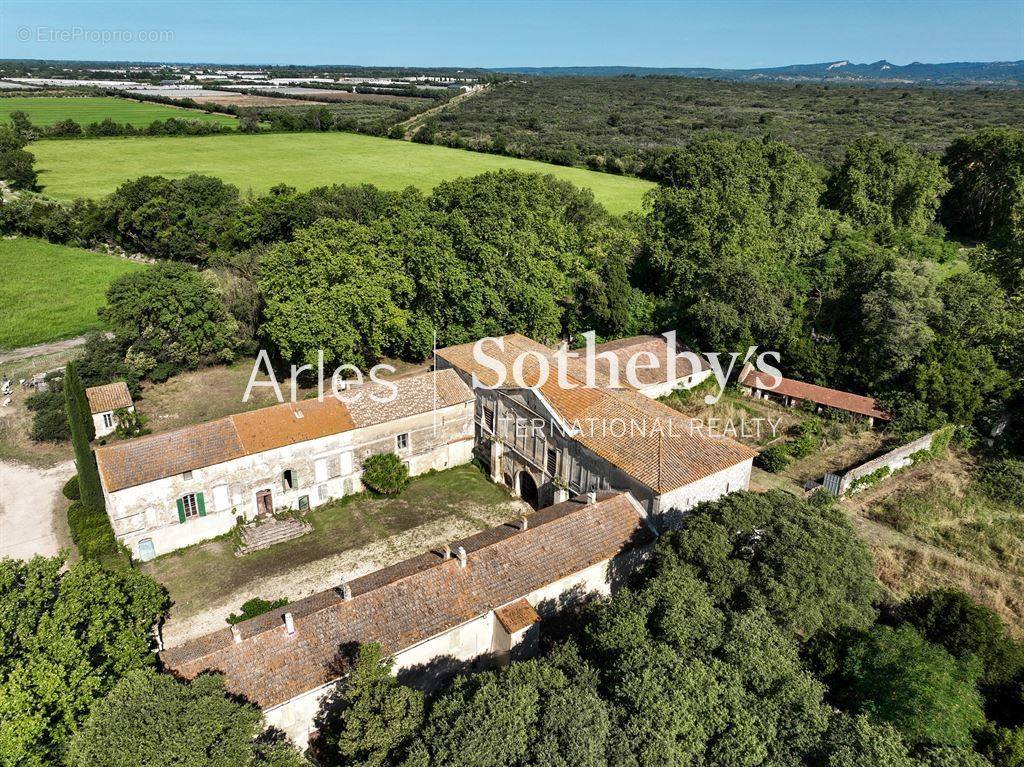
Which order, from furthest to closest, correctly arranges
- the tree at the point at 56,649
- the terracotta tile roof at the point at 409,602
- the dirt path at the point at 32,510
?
the dirt path at the point at 32,510, the terracotta tile roof at the point at 409,602, the tree at the point at 56,649

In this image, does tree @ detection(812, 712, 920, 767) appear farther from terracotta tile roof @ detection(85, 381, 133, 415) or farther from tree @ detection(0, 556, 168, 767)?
terracotta tile roof @ detection(85, 381, 133, 415)

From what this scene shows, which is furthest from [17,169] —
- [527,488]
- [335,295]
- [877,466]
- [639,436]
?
[877,466]

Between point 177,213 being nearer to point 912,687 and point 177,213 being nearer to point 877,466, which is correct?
point 877,466

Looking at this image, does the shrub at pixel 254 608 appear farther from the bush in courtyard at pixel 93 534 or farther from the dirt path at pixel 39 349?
the dirt path at pixel 39 349

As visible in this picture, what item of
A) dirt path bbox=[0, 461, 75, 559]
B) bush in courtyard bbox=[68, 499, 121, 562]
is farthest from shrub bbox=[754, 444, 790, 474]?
dirt path bbox=[0, 461, 75, 559]

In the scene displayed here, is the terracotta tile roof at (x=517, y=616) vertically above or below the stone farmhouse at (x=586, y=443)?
below

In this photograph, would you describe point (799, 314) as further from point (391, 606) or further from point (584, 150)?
point (584, 150)

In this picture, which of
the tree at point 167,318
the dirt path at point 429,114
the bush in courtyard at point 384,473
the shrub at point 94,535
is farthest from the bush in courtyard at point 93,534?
the dirt path at point 429,114
